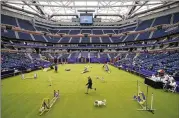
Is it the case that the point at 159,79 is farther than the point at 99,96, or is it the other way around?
the point at 159,79

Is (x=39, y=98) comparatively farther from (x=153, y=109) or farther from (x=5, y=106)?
(x=153, y=109)

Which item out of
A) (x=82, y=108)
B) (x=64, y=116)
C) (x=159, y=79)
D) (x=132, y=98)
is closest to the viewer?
(x=64, y=116)

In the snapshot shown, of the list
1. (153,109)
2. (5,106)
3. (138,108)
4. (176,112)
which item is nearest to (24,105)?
(5,106)

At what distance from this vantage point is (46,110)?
401 inches

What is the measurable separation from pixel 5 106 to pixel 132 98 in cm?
1042

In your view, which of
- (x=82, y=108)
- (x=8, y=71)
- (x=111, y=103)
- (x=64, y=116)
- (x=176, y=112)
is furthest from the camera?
(x=8, y=71)

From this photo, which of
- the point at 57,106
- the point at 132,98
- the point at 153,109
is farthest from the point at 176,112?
the point at 57,106

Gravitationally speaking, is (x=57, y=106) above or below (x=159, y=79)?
below

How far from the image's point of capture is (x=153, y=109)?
408 inches

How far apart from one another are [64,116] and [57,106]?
81.8 inches

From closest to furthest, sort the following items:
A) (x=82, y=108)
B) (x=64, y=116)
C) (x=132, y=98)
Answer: (x=64, y=116) → (x=82, y=108) → (x=132, y=98)

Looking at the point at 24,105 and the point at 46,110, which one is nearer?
the point at 46,110

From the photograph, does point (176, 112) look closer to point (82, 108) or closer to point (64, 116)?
point (82, 108)

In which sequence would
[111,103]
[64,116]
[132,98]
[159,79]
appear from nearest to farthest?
[64,116] → [111,103] → [132,98] → [159,79]
